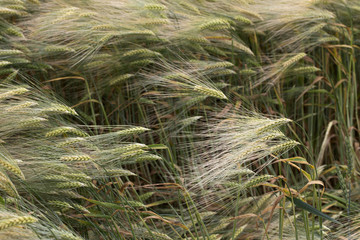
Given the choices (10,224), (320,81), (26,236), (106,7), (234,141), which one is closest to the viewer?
(10,224)

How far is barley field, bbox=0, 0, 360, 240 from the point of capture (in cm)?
135

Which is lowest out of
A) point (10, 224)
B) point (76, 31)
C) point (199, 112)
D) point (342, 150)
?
point (342, 150)

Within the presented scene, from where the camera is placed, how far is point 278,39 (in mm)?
2309

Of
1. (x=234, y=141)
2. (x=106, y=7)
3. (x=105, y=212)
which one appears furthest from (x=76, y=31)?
(x=234, y=141)

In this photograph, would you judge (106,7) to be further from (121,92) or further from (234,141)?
(234,141)

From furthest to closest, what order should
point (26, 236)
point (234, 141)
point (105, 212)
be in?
point (105, 212)
point (234, 141)
point (26, 236)

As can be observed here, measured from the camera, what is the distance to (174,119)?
1825 mm

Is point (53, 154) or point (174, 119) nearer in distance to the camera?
point (53, 154)

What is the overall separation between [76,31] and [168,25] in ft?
1.23

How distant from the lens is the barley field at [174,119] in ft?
4.42

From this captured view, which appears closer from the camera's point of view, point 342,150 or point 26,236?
point 26,236

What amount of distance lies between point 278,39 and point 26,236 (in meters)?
1.60

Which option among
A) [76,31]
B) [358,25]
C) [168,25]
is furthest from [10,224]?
[358,25]

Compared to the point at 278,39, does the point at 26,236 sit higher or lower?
lower
